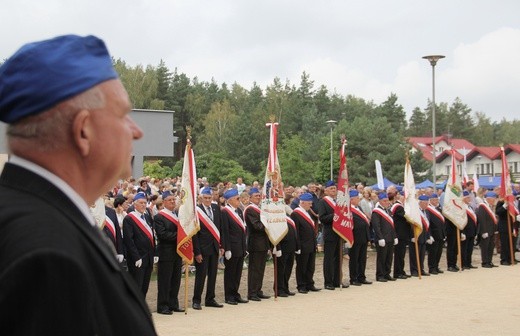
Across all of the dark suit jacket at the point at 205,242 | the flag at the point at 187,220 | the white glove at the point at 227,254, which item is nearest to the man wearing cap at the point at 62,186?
the flag at the point at 187,220

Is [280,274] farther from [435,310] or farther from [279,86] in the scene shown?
[279,86]

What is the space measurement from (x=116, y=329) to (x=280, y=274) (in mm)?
12710

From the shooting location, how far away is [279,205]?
1350cm

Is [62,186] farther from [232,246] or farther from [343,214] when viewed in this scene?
[343,214]

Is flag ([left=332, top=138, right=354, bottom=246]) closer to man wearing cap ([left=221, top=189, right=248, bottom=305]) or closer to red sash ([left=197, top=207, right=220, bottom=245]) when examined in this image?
man wearing cap ([left=221, top=189, right=248, bottom=305])

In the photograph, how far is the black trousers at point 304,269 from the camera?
47.2 feet

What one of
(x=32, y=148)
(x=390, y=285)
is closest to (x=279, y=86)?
(x=390, y=285)

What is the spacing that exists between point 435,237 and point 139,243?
8484 mm

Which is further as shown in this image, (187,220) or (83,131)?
(187,220)

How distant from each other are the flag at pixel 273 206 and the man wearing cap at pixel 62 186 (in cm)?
1173

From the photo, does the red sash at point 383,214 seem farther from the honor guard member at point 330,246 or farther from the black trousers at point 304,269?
the black trousers at point 304,269

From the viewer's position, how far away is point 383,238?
628 inches

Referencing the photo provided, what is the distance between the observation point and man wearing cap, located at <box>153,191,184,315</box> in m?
11.9

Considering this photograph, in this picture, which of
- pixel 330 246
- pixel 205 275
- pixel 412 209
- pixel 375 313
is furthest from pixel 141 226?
pixel 412 209
